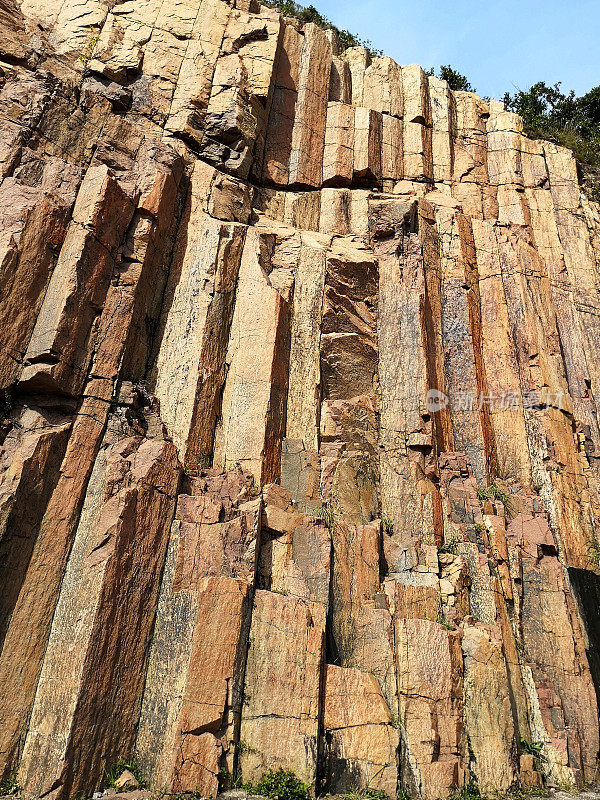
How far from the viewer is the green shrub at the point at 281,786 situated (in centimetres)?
765

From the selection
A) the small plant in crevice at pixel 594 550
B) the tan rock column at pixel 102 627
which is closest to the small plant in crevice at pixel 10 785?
the tan rock column at pixel 102 627

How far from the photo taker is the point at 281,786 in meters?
7.70

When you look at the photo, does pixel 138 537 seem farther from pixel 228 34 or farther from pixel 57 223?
pixel 228 34

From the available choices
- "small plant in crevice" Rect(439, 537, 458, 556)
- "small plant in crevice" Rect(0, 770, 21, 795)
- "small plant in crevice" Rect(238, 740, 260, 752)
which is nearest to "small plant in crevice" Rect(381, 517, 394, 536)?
"small plant in crevice" Rect(439, 537, 458, 556)

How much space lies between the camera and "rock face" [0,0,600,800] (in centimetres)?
819

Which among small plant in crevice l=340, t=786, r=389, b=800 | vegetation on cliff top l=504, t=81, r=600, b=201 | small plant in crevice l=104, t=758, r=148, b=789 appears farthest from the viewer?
vegetation on cliff top l=504, t=81, r=600, b=201

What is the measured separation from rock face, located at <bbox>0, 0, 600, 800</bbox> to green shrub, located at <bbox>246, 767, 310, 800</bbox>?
127 mm

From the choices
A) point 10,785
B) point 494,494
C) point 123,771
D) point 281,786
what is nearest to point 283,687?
point 281,786

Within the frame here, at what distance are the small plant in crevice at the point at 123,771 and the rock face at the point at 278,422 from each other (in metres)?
0.13

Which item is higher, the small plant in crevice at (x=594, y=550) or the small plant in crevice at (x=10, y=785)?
the small plant in crevice at (x=594, y=550)

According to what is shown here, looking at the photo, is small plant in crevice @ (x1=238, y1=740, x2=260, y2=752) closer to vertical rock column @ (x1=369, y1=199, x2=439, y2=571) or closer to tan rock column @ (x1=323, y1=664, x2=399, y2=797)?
tan rock column @ (x1=323, y1=664, x2=399, y2=797)

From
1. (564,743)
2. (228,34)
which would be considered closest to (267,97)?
(228,34)

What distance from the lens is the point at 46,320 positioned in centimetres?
953

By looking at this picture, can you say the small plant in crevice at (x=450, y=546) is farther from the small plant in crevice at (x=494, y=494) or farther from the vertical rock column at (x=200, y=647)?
the vertical rock column at (x=200, y=647)
